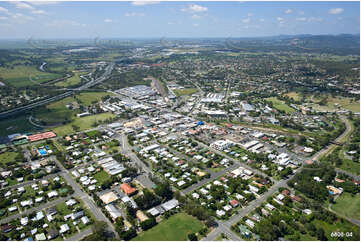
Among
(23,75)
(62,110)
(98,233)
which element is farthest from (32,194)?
(23,75)

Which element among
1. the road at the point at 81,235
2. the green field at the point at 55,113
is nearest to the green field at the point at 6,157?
the green field at the point at 55,113

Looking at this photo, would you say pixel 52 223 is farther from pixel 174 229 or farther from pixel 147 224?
pixel 174 229

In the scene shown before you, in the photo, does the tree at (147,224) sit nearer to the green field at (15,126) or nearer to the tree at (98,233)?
the tree at (98,233)

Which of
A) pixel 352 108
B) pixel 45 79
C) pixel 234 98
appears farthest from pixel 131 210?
pixel 45 79

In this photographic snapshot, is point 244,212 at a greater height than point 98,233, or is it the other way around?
point 98,233

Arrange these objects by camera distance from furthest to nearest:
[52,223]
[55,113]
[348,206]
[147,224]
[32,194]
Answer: [55,113]
[32,194]
[348,206]
[52,223]
[147,224]

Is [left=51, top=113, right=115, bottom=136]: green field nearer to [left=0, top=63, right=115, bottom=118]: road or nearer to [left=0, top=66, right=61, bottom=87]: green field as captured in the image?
[left=0, top=63, right=115, bottom=118]: road
